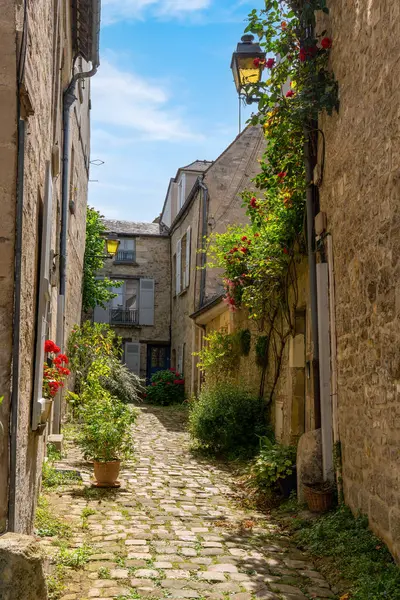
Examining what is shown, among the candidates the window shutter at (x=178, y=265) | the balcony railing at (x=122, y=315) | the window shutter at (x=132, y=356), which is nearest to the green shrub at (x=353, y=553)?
the window shutter at (x=178, y=265)

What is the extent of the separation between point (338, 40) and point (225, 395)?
5.33m

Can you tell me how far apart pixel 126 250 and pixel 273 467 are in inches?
708

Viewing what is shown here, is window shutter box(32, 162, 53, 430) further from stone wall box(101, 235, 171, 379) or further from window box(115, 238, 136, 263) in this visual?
window box(115, 238, 136, 263)

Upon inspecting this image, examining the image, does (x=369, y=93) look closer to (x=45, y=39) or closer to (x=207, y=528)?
(x=45, y=39)

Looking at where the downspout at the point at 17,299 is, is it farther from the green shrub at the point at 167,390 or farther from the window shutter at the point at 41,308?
the green shrub at the point at 167,390

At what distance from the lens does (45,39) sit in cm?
478

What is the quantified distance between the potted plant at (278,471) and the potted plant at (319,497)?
0.65 meters

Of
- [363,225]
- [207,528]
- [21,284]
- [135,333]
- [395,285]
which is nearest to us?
[21,284]

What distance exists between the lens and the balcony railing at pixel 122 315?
2373cm

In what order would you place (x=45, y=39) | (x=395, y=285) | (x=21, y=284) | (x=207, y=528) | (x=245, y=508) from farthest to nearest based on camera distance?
(x=245, y=508) → (x=207, y=528) → (x=45, y=39) → (x=395, y=285) → (x=21, y=284)

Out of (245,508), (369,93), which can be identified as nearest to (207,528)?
(245,508)

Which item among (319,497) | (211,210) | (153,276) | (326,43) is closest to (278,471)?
(319,497)

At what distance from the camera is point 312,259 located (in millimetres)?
6875

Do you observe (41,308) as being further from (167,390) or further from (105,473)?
(167,390)
